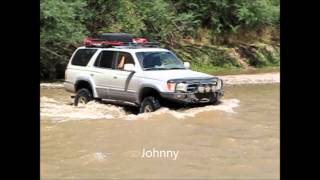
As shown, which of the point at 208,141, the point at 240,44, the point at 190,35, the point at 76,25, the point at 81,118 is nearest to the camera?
the point at 208,141

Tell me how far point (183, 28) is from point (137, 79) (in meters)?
17.6

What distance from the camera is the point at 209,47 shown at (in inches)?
1192

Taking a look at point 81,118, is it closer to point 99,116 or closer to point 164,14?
point 99,116

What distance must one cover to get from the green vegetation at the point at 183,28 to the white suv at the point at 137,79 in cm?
709

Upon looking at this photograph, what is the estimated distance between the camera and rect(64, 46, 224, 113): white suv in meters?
12.0

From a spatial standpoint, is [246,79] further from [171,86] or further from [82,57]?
[171,86]

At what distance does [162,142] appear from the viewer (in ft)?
33.8

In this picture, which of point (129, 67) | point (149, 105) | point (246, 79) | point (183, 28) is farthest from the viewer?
point (183, 28)

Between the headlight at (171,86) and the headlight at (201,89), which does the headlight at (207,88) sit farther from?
the headlight at (171,86)

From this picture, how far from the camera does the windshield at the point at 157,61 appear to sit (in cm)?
1296

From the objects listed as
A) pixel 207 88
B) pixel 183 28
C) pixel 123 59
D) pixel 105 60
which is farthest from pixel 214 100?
pixel 183 28

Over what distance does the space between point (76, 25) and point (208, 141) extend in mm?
14118

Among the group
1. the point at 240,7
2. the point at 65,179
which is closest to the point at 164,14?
the point at 240,7
